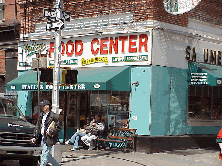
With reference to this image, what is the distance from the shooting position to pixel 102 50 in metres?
16.4

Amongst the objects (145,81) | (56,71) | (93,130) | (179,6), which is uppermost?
(179,6)

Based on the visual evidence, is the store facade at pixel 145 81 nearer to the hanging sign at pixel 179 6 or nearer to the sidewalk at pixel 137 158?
the hanging sign at pixel 179 6

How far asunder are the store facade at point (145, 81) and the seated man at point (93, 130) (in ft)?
2.83

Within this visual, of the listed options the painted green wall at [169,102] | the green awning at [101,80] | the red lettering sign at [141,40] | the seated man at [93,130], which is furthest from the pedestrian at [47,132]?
the red lettering sign at [141,40]

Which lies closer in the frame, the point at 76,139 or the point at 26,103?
the point at 76,139

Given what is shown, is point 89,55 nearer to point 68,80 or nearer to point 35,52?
point 35,52

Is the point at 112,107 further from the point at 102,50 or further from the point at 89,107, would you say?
the point at 102,50

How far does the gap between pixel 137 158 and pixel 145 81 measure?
9.82 ft

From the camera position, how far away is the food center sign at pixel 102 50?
51.0 feet

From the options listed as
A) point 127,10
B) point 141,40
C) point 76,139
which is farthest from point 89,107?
point 127,10

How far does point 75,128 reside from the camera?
17.5 meters

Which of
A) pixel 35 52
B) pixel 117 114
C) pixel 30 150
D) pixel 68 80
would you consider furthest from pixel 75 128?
pixel 30 150

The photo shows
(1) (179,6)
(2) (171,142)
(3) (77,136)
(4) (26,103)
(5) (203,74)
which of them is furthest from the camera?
(4) (26,103)

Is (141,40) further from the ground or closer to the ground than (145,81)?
further from the ground
